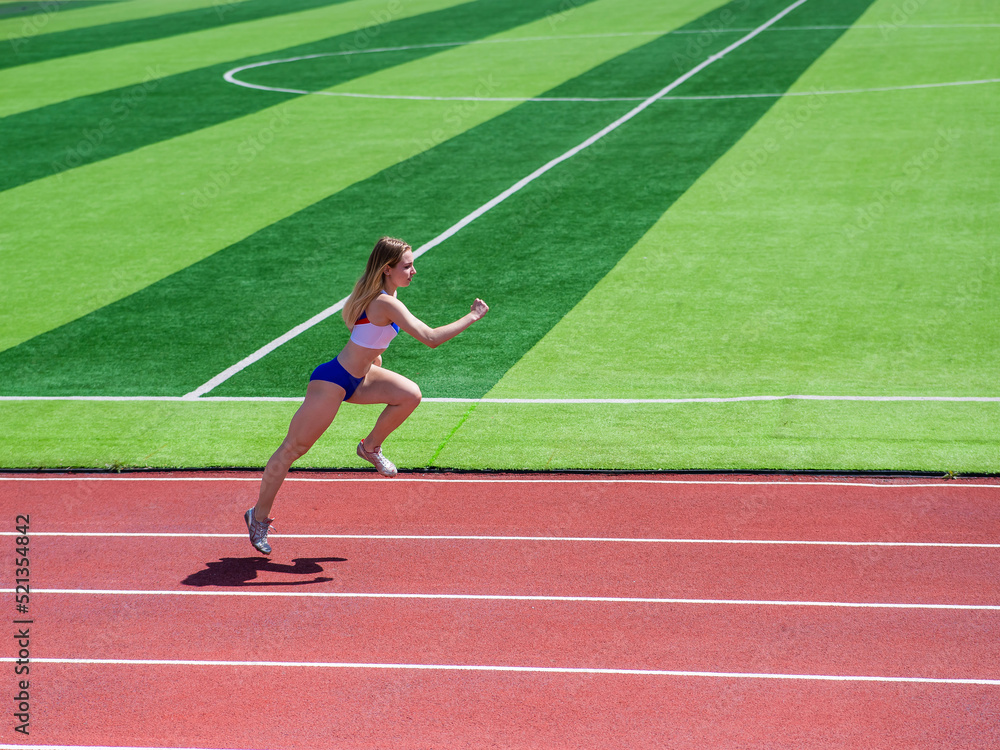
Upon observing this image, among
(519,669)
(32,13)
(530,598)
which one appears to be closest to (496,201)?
(530,598)

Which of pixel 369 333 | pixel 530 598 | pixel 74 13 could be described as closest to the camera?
pixel 530 598

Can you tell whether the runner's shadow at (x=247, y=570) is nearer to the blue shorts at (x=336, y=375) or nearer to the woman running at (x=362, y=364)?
the woman running at (x=362, y=364)

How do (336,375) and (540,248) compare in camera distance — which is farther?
(540,248)

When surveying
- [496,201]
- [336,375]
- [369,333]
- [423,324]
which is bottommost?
[496,201]

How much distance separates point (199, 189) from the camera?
19.0 m

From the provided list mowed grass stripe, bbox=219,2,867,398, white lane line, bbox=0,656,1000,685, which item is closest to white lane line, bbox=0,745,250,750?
white lane line, bbox=0,656,1000,685

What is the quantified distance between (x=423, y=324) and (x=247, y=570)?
2.12 meters

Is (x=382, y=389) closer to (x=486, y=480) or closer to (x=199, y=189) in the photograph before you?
(x=486, y=480)

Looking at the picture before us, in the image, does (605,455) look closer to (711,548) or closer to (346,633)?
(711,548)

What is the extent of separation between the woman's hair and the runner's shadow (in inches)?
66.8

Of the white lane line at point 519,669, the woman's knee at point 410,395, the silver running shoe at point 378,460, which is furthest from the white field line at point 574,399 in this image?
the white lane line at point 519,669

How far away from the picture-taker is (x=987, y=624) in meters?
6.61

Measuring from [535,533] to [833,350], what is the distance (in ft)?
17.2

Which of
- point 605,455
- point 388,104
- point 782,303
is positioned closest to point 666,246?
point 782,303
